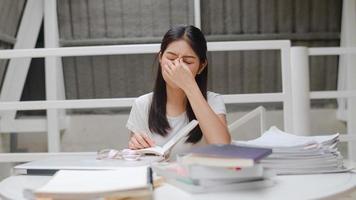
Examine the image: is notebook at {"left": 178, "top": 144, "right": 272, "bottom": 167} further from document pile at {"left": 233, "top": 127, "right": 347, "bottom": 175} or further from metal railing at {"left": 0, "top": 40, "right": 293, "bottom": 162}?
metal railing at {"left": 0, "top": 40, "right": 293, "bottom": 162}

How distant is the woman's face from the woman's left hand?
56mm

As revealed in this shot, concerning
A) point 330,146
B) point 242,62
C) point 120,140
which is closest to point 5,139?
point 120,140

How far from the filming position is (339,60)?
2721 millimetres

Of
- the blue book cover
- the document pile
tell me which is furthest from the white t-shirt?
the blue book cover

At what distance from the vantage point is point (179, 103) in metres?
1.44

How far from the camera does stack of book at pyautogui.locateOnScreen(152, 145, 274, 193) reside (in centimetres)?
64

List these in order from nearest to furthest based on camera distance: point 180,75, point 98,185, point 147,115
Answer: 1. point 98,185
2. point 180,75
3. point 147,115

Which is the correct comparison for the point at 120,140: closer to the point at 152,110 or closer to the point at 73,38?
the point at 73,38

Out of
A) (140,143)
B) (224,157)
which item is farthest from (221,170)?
(140,143)

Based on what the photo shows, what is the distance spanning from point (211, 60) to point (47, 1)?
1.16 metres

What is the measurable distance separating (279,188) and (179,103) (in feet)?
2.50

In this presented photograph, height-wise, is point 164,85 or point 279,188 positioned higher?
point 164,85

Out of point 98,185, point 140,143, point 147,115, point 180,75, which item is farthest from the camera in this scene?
point 147,115

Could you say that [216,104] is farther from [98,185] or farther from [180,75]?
[98,185]
